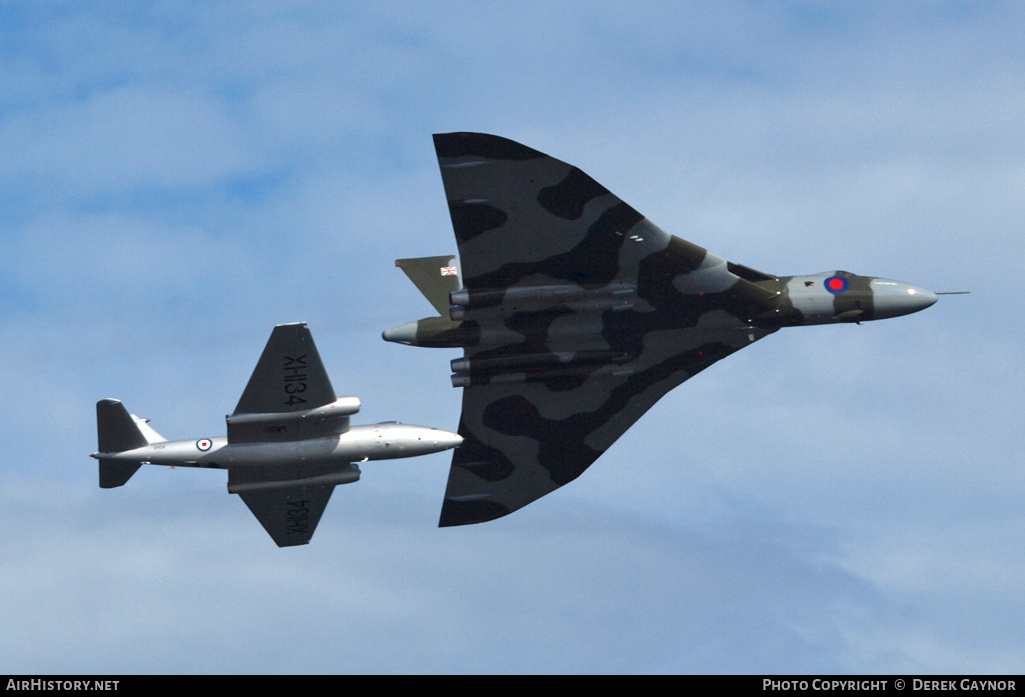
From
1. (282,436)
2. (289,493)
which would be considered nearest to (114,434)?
(282,436)

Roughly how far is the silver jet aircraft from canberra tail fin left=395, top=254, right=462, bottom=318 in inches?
192

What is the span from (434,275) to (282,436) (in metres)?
7.54

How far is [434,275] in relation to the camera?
1699 inches

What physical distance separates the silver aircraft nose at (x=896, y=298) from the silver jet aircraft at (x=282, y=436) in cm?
1446

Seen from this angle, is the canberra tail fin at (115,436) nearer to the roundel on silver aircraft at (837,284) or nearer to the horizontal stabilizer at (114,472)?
the horizontal stabilizer at (114,472)

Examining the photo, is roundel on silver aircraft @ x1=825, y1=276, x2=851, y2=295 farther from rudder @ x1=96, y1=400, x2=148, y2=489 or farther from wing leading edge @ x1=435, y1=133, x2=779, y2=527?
rudder @ x1=96, y1=400, x2=148, y2=489

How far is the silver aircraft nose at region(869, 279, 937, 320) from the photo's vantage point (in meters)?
41.9

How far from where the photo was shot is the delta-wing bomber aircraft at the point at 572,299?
129ft

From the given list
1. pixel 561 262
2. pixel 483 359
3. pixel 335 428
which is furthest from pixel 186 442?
pixel 561 262

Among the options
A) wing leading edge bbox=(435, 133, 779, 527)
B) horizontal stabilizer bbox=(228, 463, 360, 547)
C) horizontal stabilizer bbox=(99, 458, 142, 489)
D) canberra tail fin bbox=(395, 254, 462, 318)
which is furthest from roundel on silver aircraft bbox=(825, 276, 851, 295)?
horizontal stabilizer bbox=(99, 458, 142, 489)

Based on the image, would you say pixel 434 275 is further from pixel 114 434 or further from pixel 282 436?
pixel 114 434

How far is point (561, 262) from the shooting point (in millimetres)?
40531
